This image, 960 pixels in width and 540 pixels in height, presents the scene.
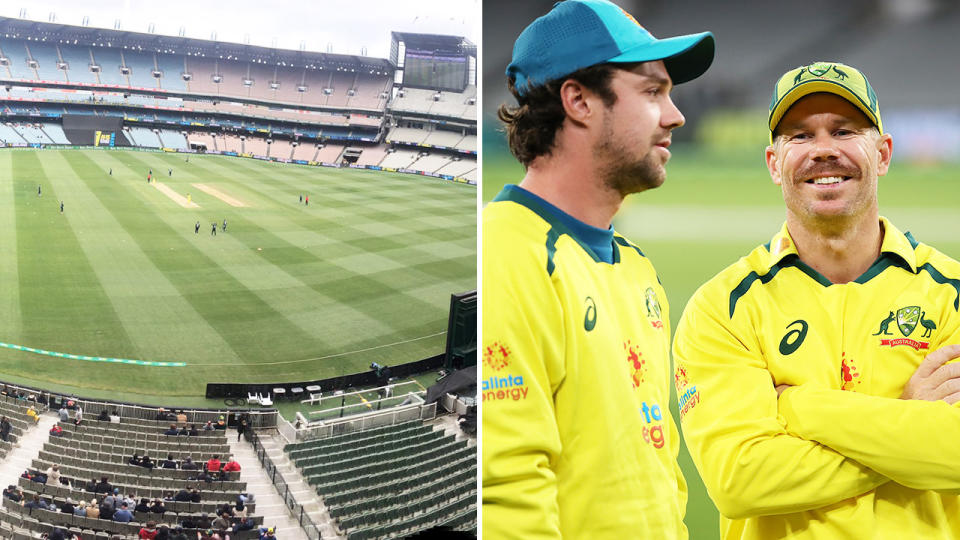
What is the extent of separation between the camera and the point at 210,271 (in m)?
2.33

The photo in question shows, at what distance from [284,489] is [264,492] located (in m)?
0.06

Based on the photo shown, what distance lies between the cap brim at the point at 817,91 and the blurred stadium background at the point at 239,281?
0.90m

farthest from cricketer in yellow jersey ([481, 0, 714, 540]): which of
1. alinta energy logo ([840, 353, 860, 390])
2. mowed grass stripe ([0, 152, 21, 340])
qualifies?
mowed grass stripe ([0, 152, 21, 340])

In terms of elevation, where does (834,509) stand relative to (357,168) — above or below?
below

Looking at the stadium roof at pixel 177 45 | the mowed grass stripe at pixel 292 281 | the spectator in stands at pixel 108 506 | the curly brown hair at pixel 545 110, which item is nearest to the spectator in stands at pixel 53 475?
the spectator in stands at pixel 108 506

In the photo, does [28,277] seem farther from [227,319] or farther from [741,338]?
[741,338]

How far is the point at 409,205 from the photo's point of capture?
2.79 metres

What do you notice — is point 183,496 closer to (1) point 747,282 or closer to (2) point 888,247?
(1) point 747,282

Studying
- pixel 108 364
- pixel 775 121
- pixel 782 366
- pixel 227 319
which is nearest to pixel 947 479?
pixel 782 366

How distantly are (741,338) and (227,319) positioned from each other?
1.82m

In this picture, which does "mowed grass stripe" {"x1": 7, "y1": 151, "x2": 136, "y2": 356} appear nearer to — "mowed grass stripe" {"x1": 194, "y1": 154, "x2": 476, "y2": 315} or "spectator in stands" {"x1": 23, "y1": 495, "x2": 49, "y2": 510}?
"spectator in stands" {"x1": 23, "y1": 495, "x2": 49, "y2": 510}

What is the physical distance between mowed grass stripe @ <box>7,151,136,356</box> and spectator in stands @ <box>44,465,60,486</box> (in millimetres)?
347

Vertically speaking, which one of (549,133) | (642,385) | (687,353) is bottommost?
(642,385)

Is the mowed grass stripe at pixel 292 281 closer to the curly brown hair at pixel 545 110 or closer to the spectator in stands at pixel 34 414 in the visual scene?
the spectator in stands at pixel 34 414
